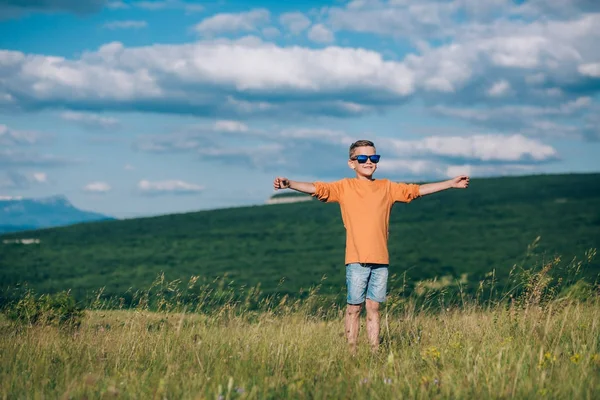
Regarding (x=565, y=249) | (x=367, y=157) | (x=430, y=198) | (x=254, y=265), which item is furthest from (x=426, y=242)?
(x=367, y=157)

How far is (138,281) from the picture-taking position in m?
23.4

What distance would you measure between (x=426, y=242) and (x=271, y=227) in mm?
10851

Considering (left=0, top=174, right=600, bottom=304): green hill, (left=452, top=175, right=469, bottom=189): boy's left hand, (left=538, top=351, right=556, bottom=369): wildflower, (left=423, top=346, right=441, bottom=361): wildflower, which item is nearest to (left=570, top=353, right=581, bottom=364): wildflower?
(left=538, top=351, right=556, bottom=369): wildflower

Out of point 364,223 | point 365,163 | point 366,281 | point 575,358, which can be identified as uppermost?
point 365,163

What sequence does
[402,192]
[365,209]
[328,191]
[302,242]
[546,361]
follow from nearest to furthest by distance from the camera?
[546,361] → [365,209] → [328,191] → [402,192] → [302,242]

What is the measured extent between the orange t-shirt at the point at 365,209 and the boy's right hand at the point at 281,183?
312 mm

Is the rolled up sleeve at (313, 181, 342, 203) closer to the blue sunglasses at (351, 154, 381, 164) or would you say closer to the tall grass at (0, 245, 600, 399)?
the blue sunglasses at (351, 154, 381, 164)

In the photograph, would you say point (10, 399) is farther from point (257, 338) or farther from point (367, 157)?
point (367, 157)

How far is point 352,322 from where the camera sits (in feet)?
18.2

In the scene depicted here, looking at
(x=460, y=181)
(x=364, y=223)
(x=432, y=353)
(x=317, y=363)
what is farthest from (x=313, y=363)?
(x=460, y=181)

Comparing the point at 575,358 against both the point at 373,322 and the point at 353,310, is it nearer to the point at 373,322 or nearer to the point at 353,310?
the point at 373,322

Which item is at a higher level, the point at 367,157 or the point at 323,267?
the point at 367,157

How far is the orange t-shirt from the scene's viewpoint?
5.35 m

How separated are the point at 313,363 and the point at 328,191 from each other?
156cm
